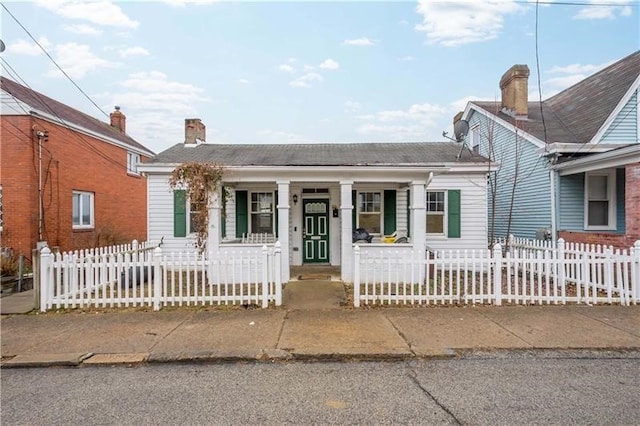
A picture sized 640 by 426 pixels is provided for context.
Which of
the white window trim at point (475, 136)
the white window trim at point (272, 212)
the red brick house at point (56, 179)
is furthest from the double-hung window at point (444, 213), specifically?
the red brick house at point (56, 179)

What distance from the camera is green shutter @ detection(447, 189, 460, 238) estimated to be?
11820mm

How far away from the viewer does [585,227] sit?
36.4 ft

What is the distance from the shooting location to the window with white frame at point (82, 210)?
578 inches

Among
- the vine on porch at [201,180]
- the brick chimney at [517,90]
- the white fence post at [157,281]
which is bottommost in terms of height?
the white fence post at [157,281]

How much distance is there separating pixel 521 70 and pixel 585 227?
607 centimetres

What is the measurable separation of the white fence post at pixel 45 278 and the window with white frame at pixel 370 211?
7811 mm

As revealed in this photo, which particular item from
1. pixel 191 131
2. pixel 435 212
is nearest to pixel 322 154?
pixel 435 212

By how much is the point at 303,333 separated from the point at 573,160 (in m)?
8.86

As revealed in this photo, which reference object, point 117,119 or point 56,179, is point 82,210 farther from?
Answer: point 117,119

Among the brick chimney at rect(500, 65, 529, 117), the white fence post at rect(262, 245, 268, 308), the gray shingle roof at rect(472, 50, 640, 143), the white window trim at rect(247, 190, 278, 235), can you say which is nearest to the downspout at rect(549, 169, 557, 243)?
the gray shingle roof at rect(472, 50, 640, 143)

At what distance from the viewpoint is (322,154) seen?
12.0m

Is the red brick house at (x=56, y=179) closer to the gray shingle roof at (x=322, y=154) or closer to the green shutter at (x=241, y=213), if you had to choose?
the gray shingle roof at (x=322, y=154)

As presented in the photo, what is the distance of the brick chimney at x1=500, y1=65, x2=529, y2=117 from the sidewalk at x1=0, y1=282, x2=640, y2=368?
28.7 ft

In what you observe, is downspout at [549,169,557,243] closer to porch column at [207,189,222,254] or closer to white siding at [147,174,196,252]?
porch column at [207,189,222,254]
